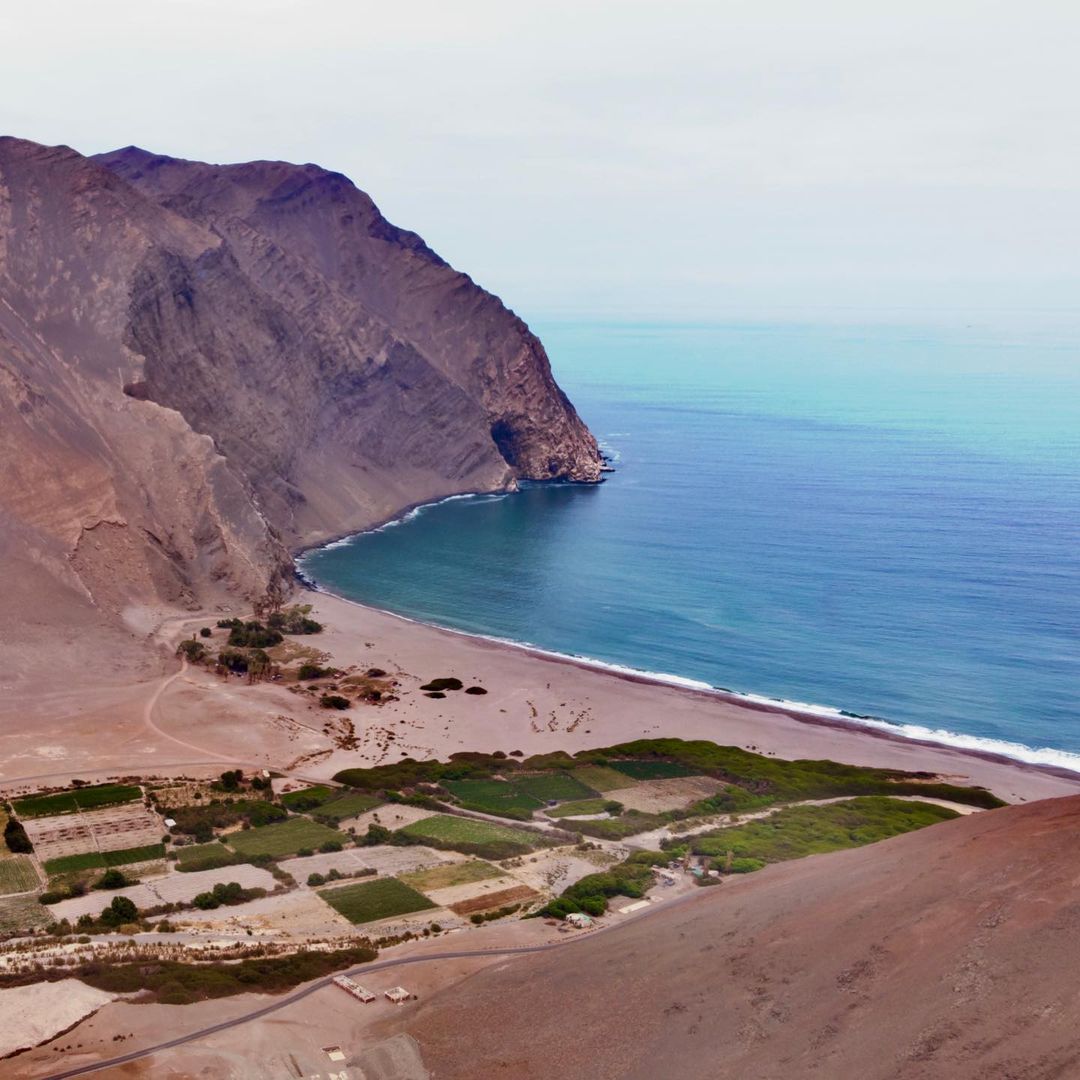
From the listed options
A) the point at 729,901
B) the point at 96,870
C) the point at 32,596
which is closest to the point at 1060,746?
the point at 729,901

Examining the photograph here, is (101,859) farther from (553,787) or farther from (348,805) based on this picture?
(553,787)

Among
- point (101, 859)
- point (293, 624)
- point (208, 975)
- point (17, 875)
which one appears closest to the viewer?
point (208, 975)

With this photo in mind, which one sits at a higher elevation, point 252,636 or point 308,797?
point 252,636

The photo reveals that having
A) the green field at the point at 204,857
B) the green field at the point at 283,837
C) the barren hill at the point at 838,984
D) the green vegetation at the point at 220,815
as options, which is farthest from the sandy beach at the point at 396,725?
the barren hill at the point at 838,984

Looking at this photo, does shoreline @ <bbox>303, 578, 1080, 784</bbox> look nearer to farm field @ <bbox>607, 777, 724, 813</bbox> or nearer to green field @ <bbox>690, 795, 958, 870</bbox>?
farm field @ <bbox>607, 777, 724, 813</bbox>

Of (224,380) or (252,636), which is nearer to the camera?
(252,636)

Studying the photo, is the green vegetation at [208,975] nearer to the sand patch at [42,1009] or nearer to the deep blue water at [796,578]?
the sand patch at [42,1009]

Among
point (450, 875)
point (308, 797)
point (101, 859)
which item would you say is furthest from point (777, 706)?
point (101, 859)
